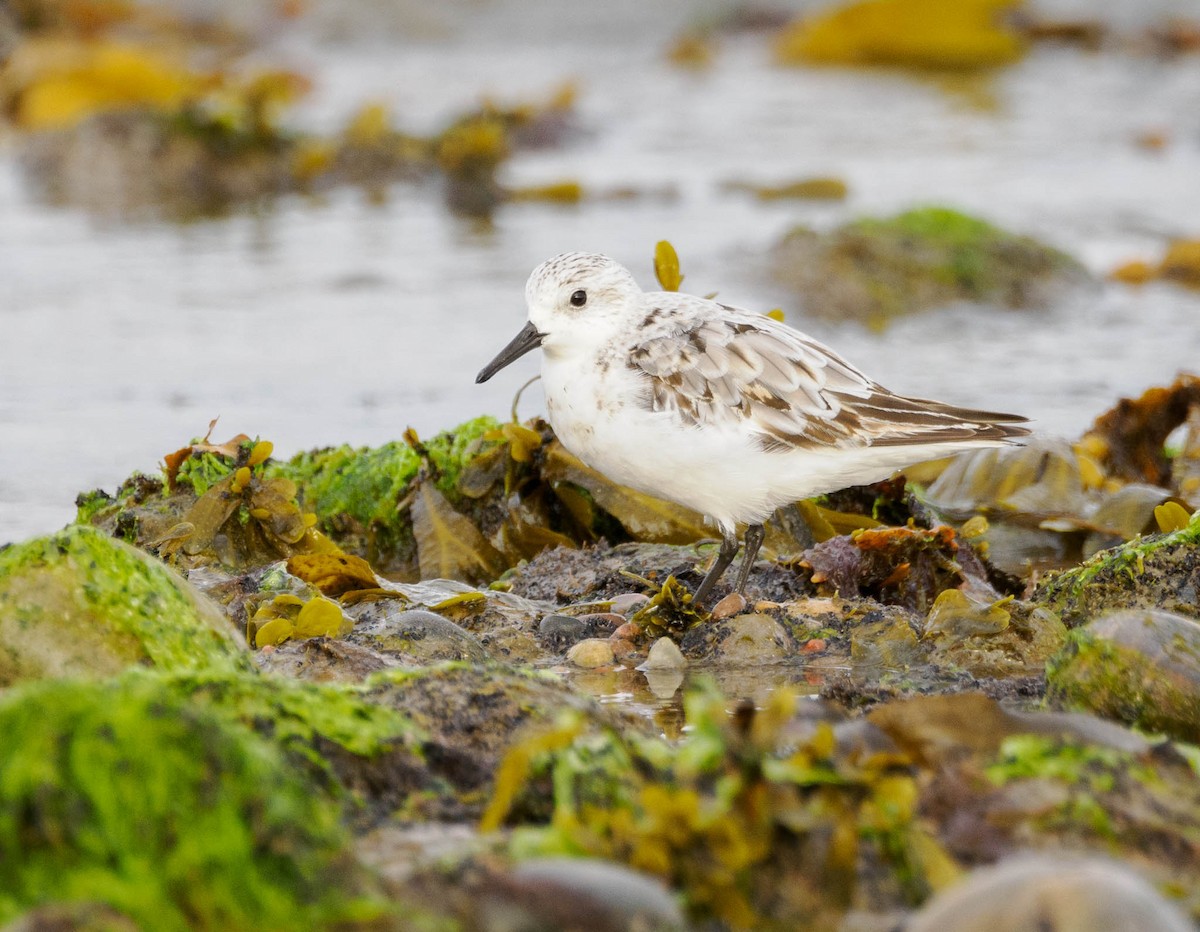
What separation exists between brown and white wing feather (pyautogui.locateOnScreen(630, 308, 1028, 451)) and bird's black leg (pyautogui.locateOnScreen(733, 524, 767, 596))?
347mm

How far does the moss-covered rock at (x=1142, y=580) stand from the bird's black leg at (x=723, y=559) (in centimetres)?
100

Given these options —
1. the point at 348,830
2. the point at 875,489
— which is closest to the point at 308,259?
the point at 875,489

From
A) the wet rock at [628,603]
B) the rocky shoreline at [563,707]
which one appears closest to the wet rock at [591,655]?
the rocky shoreline at [563,707]

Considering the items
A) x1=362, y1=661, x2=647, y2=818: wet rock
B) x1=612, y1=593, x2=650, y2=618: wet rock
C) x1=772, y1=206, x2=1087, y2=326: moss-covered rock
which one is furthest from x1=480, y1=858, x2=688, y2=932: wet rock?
x1=772, y1=206, x2=1087, y2=326: moss-covered rock

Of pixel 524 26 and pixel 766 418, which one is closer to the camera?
pixel 766 418

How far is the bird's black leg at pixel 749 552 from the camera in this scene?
15.5 ft

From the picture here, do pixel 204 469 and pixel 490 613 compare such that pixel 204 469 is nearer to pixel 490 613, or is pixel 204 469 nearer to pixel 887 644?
pixel 490 613

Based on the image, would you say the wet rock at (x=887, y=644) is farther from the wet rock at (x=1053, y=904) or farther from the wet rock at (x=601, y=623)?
the wet rock at (x=1053, y=904)

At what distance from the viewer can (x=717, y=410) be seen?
4.55 metres

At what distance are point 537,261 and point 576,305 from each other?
20.7ft

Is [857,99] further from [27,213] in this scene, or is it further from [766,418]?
[766,418]

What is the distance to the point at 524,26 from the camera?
942 inches

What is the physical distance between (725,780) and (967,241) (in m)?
8.75

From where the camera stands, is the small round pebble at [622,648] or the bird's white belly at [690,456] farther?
the bird's white belly at [690,456]
